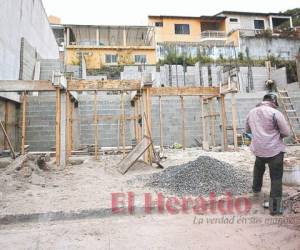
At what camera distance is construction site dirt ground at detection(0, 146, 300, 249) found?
2658 millimetres

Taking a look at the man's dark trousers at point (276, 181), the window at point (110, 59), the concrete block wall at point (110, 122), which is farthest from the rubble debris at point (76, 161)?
the window at point (110, 59)

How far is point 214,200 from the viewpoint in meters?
3.80

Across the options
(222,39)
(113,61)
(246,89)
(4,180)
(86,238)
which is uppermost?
(222,39)

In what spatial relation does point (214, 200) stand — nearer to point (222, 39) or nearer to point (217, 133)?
point (217, 133)

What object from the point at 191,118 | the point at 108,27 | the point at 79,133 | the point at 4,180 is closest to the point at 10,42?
the point at 79,133

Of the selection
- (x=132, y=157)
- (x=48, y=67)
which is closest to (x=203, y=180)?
(x=132, y=157)

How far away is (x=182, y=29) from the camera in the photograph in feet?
91.6

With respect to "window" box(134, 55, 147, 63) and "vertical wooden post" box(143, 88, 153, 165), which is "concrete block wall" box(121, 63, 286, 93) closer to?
"window" box(134, 55, 147, 63)

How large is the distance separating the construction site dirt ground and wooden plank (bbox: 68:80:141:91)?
3.54 metres

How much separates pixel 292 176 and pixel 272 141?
1.35 m

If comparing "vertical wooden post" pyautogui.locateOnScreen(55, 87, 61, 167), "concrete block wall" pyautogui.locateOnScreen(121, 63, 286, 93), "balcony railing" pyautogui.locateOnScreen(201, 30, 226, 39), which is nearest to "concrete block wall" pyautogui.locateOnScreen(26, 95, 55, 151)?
"vertical wooden post" pyautogui.locateOnScreen(55, 87, 61, 167)

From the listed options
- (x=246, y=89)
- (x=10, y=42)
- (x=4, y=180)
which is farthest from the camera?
(x=246, y=89)

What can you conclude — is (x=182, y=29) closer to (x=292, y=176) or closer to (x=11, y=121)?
(x=11, y=121)

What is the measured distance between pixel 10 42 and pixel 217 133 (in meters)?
9.21
